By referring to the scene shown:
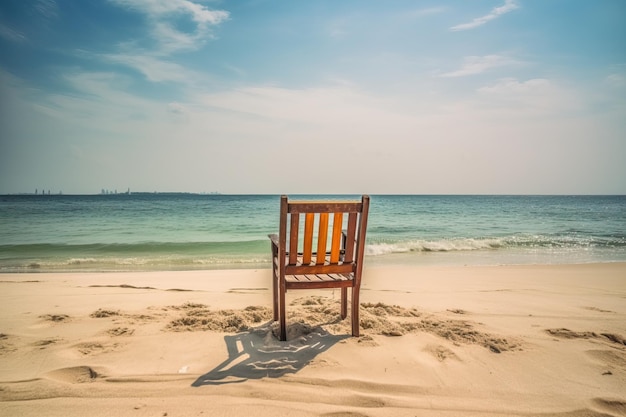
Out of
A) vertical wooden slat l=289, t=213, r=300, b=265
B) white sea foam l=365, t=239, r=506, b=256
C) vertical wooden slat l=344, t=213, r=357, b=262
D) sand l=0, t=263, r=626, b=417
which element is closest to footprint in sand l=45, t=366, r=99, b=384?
sand l=0, t=263, r=626, b=417

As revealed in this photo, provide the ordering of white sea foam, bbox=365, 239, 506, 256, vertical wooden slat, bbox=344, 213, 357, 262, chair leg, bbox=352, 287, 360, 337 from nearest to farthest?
vertical wooden slat, bbox=344, 213, 357, 262
chair leg, bbox=352, 287, 360, 337
white sea foam, bbox=365, 239, 506, 256

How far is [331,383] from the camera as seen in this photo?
2719 mm

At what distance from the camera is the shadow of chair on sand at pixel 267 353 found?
2861 millimetres

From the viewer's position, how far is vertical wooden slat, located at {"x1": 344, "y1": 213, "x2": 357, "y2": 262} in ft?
11.4

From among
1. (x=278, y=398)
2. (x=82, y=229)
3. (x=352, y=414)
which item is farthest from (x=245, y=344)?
(x=82, y=229)

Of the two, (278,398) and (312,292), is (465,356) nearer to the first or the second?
(278,398)

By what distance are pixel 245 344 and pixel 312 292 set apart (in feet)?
7.94

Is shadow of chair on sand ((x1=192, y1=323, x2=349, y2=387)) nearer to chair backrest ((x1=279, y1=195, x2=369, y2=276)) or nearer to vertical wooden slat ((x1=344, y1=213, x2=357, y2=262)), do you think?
chair backrest ((x1=279, y1=195, x2=369, y2=276))

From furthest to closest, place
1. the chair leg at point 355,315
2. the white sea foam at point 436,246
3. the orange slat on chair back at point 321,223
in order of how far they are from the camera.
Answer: the white sea foam at point 436,246
the chair leg at point 355,315
the orange slat on chair back at point 321,223

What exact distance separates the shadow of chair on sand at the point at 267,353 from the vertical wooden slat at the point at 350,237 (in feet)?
2.75

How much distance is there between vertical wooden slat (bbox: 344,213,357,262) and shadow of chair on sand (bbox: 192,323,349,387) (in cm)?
84

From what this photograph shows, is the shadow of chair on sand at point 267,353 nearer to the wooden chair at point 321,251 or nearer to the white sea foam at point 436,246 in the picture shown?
the wooden chair at point 321,251

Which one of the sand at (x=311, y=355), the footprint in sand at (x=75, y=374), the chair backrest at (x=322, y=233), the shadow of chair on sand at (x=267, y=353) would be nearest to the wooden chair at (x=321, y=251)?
the chair backrest at (x=322, y=233)

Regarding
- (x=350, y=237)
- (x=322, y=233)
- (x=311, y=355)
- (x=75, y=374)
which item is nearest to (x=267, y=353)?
(x=311, y=355)
